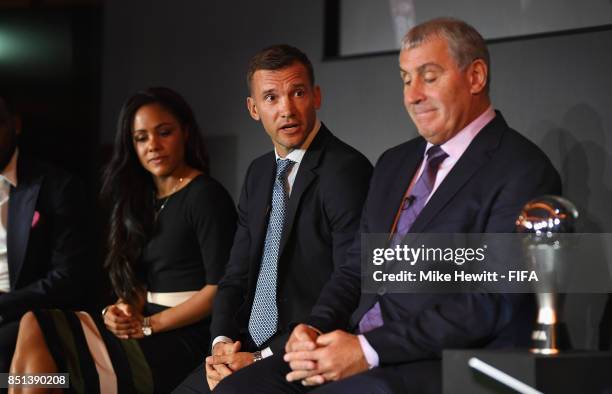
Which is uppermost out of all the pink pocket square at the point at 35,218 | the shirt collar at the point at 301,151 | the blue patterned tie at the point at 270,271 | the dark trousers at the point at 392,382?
the shirt collar at the point at 301,151

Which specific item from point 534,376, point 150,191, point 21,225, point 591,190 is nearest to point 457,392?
point 534,376

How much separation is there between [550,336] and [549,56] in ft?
4.86

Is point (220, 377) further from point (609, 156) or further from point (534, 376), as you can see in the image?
point (609, 156)

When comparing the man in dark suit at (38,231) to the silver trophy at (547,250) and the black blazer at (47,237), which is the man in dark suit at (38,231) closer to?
the black blazer at (47,237)

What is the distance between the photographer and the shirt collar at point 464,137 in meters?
2.48

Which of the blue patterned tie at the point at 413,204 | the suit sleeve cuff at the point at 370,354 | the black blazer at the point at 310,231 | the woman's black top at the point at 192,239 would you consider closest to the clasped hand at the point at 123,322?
the woman's black top at the point at 192,239

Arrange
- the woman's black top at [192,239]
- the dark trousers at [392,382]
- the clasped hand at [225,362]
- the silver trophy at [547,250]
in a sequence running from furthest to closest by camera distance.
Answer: the woman's black top at [192,239] < the clasped hand at [225,362] < the dark trousers at [392,382] < the silver trophy at [547,250]

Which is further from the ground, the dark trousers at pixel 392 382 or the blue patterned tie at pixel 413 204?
the blue patterned tie at pixel 413 204

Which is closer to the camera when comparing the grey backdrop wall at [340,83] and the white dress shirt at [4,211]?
the grey backdrop wall at [340,83]

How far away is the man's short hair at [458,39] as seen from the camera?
96.7 inches

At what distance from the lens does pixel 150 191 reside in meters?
3.64

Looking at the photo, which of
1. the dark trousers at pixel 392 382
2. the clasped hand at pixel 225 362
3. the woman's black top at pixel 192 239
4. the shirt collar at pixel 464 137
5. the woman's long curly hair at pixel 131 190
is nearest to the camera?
the dark trousers at pixel 392 382

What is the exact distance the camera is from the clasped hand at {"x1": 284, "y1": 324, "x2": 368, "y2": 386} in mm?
2279

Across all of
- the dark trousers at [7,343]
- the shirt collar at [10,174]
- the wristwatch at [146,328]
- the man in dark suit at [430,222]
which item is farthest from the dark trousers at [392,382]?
the shirt collar at [10,174]
